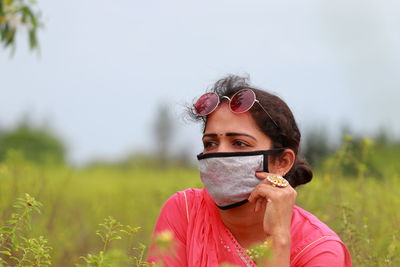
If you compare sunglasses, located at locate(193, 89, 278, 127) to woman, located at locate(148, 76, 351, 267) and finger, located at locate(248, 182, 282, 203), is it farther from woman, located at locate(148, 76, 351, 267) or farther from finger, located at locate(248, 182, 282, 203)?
finger, located at locate(248, 182, 282, 203)

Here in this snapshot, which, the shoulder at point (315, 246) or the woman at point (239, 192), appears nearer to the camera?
the shoulder at point (315, 246)

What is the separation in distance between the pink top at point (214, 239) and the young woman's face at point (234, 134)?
294 millimetres

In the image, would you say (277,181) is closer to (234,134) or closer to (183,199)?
(234,134)

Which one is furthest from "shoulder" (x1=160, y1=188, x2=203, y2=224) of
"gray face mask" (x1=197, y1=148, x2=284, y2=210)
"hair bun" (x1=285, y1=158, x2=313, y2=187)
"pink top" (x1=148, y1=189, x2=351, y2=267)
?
"hair bun" (x1=285, y1=158, x2=313, y2=187)

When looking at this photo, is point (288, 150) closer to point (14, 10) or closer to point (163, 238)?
point (163, 238)

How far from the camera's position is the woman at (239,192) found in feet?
8.64

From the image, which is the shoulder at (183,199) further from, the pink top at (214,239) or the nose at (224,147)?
the nose at (224,147)

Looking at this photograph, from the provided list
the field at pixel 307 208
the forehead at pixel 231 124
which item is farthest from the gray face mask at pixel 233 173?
the field at pixel 307 208

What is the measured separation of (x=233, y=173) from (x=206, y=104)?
14.8 inches

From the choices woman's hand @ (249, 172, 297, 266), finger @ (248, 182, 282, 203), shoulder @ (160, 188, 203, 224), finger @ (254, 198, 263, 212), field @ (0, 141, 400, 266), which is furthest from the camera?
field @ (0, 141, 400, 266)

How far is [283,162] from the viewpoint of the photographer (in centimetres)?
286

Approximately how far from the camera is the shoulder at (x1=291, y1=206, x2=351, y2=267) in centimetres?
253

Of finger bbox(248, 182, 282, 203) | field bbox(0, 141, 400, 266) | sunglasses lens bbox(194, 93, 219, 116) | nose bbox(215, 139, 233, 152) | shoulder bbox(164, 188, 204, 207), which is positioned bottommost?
field bbox(0, 141, 400, 266)

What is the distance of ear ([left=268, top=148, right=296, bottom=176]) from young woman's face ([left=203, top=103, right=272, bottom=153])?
0.25 feet
